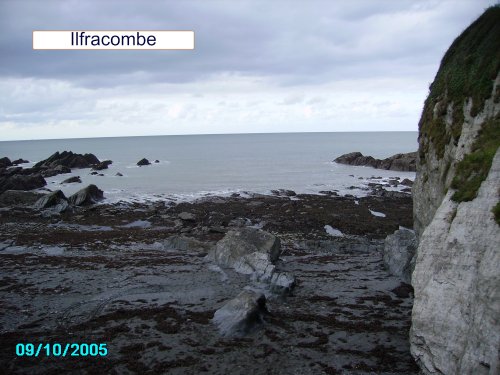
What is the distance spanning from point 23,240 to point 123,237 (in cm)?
834

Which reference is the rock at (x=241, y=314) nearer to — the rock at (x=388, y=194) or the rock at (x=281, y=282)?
the rock at (x=281, y=282)

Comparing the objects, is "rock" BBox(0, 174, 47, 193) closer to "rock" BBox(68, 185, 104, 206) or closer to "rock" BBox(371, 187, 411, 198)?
"rock" BBox(68, 185, 104, 206)

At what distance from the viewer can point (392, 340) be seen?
15.6 meters

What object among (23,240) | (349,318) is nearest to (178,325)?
(349,318)

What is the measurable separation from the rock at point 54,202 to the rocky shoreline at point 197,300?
7.72 metres

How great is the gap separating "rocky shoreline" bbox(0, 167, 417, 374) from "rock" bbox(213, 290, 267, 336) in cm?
12

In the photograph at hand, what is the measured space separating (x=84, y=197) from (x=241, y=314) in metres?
41.6

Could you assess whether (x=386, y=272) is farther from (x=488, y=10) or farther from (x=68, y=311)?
(x=68, y=311)

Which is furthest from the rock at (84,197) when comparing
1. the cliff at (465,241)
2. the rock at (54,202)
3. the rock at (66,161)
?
the rock at (66,161)

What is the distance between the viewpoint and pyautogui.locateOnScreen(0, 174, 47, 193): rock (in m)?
64.0

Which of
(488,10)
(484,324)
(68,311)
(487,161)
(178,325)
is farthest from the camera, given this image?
(488,10)

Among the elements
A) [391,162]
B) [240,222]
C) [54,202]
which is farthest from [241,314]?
[391,162]

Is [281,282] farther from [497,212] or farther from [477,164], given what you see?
[497,212]

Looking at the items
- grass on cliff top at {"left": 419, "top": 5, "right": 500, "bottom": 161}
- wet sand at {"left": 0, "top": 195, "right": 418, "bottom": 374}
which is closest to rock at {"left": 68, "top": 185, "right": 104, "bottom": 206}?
wet sand at {"left": 0, "top": 195, "right": 418, "bottom": 374}
